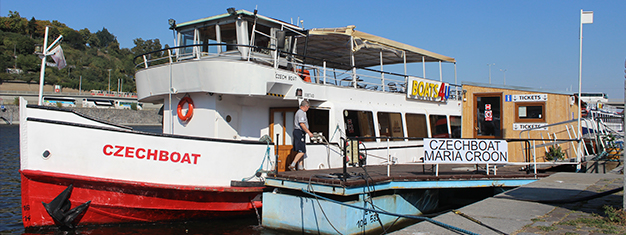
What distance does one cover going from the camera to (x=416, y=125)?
42.6ft

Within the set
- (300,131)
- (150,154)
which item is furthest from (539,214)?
(150,154)

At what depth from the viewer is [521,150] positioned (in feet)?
39.3

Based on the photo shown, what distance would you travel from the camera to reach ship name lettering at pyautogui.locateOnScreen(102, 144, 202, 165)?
23.5ft

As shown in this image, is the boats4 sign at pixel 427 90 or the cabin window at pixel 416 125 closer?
the cabin window at pixel 416 125

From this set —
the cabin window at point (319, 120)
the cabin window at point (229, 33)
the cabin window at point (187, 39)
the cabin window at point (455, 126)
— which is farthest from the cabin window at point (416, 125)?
the cabin window at point (187, 39)

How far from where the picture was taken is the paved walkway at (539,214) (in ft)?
14.6

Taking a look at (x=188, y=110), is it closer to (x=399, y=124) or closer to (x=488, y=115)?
(x=399, y=124)

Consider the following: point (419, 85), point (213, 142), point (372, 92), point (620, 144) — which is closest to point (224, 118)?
point (213, 142)

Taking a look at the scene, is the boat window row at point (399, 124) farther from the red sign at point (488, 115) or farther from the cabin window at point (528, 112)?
the cabin window at point (528, 112)

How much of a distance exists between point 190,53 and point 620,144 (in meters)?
13.7

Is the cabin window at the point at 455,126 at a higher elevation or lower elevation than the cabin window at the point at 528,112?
lower

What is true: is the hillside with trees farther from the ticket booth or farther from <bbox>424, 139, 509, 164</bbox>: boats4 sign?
<bbox>424, 139, 509, 164</bbox>: boats4 sign

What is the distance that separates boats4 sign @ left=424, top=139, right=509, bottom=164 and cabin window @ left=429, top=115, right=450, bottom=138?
5415 mm

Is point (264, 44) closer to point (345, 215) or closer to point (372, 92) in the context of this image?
point (372, 92)
